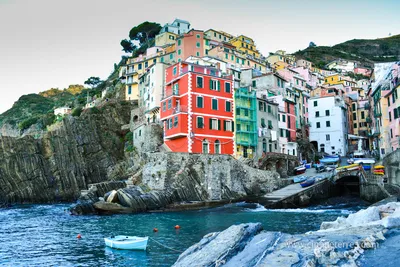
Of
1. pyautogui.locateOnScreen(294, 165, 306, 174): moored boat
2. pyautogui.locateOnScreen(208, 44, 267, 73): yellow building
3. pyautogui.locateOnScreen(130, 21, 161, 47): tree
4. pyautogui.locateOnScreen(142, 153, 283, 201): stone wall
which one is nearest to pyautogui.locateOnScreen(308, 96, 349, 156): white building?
pyautogui.locateOnScreen(208, 44, 267, 73): yellow building

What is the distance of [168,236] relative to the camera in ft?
87.1

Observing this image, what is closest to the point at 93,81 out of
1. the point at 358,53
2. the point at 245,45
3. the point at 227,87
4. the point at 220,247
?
the point at 245,45

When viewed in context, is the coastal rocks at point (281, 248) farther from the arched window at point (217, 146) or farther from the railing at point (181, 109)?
the arched window at point (217, 146)

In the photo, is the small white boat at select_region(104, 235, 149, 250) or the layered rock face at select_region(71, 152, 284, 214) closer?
the small white boat at select_region(104, 235, 149, 250)

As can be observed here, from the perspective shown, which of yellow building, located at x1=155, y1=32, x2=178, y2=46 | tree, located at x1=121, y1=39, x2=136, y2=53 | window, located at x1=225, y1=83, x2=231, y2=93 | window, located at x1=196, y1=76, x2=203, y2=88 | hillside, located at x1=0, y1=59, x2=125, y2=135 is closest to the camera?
window, located at x1=196, y1=76, x2=203, y2=88

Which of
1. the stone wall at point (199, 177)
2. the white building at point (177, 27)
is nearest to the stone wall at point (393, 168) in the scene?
the stone wall at point (199, 177)

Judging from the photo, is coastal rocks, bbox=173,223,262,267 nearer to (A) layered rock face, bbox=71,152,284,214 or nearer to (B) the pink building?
(A) layered rock face, bbox=71,152,284,214

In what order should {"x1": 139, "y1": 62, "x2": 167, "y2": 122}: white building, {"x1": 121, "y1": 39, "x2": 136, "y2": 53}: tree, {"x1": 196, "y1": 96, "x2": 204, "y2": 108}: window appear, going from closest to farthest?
{"x1": 196, "y1": 96, "x2": 204, "y2": 108}: window < {"x1": 139, "y1": 62, "x2": 167, "y2": 122}: white building < {"x1": 121, "y1": 39, "x2": 136, "y2": 53}: tree

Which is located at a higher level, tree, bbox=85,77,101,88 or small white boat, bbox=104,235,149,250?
tree, bbox=85,77,101,88

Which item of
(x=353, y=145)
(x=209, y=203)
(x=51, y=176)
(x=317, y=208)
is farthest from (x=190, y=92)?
(x=353, y=145)

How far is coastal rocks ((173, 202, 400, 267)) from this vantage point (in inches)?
400

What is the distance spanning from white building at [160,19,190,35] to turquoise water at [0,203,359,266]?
80.8 metres

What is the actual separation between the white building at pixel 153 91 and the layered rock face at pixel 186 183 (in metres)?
20.7

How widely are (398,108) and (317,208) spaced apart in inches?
838
